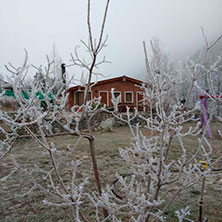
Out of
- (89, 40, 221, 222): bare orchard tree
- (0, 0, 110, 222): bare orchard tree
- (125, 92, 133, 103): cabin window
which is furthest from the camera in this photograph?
(125, 92, 133, 103): cabin window

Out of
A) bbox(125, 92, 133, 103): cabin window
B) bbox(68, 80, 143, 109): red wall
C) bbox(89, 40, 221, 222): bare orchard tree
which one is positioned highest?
bbox(68, 80, 143, 109): red wall

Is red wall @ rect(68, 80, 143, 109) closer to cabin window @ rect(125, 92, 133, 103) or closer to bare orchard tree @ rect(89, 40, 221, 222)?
cabin window @ rect(125, 92, 133, 103)

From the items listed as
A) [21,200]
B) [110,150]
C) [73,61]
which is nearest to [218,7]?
[73,61]

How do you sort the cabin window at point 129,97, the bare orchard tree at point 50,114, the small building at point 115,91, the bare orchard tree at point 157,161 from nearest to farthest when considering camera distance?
1. the bare orchard tree at point 50,114
2. the bare orchard tree at point 157,161
3. the small building at point 115,91
4. the cabin window at point 129,97

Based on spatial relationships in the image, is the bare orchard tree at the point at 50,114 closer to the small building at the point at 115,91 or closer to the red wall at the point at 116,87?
the small building at the point at 115,91

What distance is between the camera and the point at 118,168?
3.38 metres

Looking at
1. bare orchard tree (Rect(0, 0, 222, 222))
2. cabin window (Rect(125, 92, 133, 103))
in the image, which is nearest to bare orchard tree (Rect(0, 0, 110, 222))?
bare orchard tree (Rect(0, 0, 222, 222))

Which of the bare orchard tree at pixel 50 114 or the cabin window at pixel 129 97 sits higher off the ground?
the cabin window at pixel 129 97

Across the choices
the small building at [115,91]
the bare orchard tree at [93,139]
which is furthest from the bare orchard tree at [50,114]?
the small building at [115,91]

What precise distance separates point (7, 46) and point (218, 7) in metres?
4.08

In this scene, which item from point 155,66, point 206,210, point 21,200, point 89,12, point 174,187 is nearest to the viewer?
point 89,12

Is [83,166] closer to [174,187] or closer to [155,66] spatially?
[174,187]

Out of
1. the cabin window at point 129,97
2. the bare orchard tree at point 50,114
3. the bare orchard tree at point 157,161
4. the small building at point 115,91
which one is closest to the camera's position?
the bare orchard tree at point 50,114

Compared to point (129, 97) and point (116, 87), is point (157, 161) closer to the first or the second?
Answer: point (116, 87)
